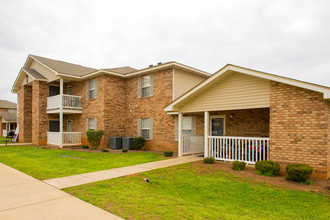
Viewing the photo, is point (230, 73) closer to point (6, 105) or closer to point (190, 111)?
point (190, 111)

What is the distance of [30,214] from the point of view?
413 centimetres

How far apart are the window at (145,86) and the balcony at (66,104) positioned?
6.20 meters

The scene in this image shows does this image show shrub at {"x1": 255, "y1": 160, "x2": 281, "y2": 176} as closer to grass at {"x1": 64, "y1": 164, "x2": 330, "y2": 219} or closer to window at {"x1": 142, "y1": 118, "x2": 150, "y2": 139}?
grass at {"x1": 64, "y1": 164, "x2": 330, "y2": 219}

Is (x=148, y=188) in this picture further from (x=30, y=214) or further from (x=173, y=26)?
(x=173, y=26)

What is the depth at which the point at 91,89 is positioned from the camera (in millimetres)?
18125

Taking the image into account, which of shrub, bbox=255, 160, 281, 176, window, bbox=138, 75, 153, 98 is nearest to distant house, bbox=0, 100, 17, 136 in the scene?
window, bbox=138, 75, 153, 98

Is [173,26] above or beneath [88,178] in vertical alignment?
above

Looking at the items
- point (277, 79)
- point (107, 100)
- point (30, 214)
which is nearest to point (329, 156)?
point (277, 79)

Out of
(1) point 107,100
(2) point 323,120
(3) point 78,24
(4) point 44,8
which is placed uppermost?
(3) point 78,24

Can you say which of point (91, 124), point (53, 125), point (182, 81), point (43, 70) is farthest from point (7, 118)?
point (182, 81)

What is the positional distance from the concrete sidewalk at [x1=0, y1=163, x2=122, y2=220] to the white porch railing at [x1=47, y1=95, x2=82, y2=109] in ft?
41.3

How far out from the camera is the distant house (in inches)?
1372

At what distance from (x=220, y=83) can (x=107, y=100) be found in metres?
9.61

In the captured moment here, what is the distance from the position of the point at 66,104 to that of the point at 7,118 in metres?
23.5
